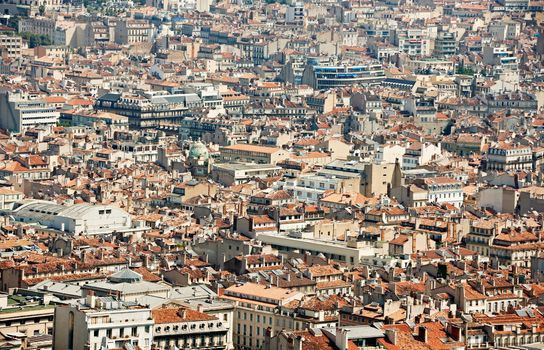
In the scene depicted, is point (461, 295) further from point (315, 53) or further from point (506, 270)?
point (315, 53)

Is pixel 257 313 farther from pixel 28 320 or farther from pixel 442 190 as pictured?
pixel 442 190

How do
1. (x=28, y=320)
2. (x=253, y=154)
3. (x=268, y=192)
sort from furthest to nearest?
(x=253, y=154), (x=268, y=192), (x=28, y=320)

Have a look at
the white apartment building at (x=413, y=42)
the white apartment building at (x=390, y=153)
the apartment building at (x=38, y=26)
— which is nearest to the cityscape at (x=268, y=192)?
the white apartment building at (x=390, y=153)

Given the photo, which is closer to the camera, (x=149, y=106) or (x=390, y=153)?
(x=390, y=153)

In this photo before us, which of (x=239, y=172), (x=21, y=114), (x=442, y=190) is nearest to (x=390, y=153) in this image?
(x=239, y=172)

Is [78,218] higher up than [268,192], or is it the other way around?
[78,218]

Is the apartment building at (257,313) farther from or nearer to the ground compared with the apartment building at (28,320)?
nearer to the ground

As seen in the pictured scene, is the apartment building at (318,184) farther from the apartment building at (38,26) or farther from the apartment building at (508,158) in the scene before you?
the apartment building at (38,26)

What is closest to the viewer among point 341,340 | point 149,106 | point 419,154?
point 341,340
